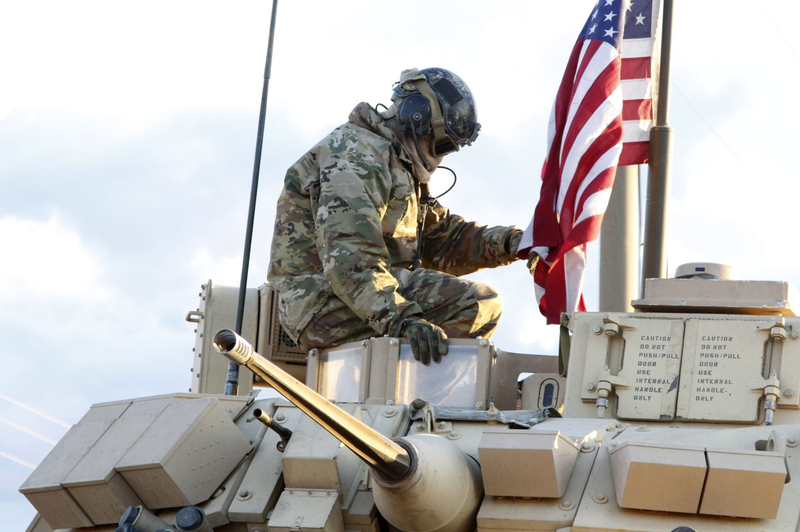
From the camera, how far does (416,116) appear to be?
1000 centimetres

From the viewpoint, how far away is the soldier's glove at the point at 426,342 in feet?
28.5

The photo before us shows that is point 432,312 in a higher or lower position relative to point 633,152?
lower

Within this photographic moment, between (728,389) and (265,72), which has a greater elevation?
(265,72)

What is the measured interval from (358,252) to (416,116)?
126 cm

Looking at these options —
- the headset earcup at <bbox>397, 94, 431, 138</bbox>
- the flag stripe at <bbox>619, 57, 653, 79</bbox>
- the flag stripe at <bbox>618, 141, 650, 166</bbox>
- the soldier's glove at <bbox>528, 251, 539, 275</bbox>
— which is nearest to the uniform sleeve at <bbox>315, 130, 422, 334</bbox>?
the headset earcup at <bbox>397, 94, 431, 138</bbox>

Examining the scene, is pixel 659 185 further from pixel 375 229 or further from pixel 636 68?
pixel 375 229

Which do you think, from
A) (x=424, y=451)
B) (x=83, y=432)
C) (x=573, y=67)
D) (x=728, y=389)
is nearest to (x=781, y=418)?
(x=728, y=389)

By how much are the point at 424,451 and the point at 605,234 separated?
6.86 metres

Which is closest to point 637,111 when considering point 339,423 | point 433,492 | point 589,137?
point 589,137

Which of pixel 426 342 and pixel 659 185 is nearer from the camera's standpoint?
pixel 426 342

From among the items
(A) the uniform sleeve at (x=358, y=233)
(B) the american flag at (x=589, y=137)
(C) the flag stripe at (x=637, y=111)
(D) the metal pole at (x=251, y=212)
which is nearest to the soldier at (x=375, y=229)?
(A) the uniform sleeve at (x=358, y=233)

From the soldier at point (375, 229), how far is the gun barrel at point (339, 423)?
286cm

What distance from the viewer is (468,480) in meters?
6.37

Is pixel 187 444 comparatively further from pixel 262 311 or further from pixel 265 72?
pixel 265 72
